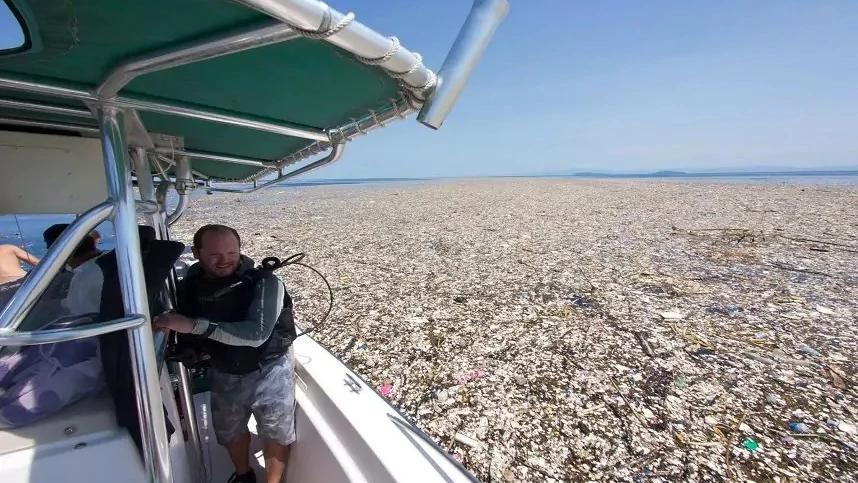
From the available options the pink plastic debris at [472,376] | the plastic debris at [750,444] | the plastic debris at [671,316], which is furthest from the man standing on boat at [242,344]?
the plastic debris at [671,316]

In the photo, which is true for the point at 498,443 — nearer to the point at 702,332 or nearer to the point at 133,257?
the point at 133,257

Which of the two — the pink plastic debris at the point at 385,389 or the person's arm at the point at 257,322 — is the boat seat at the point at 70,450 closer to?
the person's arm at the point at 257,322

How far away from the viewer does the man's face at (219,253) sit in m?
2.17

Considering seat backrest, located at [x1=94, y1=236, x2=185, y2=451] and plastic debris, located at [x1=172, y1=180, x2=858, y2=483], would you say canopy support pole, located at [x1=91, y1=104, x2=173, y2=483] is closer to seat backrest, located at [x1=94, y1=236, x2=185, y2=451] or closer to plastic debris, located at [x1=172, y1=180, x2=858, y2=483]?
seat backrest, located at [x1=94, y1=236, x2=185, y2=451]

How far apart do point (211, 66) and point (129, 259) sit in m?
0.59

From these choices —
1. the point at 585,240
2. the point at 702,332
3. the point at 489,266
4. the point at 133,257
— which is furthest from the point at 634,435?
the point at 585,240

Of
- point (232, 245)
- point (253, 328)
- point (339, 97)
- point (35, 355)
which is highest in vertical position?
point (339, 97)

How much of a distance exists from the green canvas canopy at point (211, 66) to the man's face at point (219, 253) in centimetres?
65

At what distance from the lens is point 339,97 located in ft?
4.67

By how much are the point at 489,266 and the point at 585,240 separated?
4.08 m

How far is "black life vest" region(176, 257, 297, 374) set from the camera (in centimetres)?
222

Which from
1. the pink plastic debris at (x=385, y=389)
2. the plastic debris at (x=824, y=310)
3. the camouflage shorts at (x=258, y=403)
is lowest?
the pink plastic debris at (x=385, y=389)

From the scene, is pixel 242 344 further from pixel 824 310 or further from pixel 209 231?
pixel 824 310

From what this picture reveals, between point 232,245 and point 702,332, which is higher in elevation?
point 232,245
